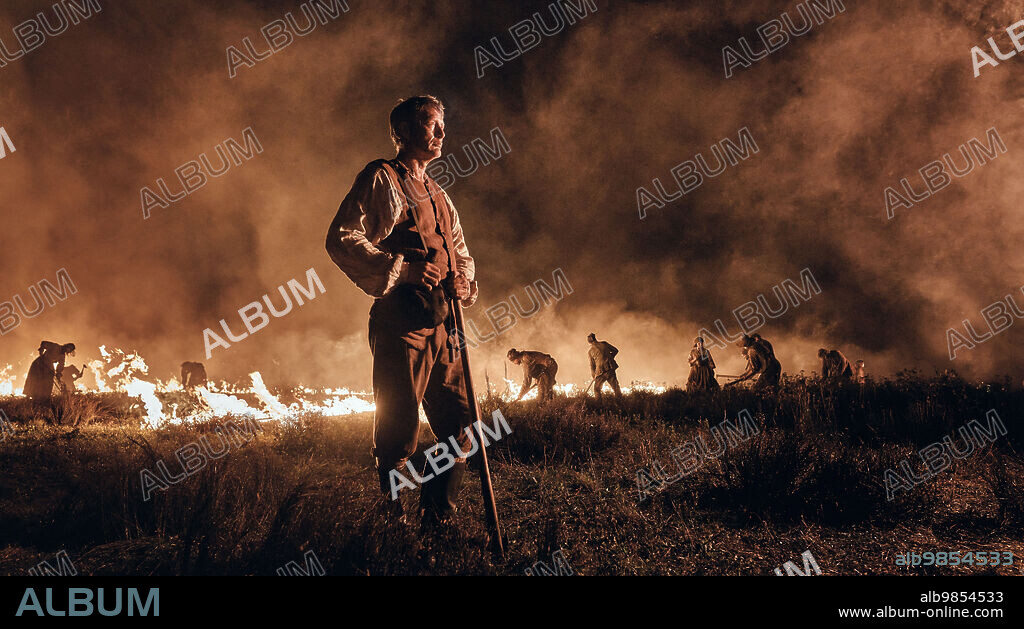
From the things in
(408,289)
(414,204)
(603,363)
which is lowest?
(603,363)

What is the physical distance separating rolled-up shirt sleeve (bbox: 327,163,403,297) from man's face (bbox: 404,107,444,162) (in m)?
0.27

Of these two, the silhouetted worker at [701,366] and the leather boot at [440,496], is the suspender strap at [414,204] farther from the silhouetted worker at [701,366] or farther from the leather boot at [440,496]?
the silhouetted worker at [701,366]

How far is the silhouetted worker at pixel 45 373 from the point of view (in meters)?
11.1

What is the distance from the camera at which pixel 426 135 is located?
2688mm

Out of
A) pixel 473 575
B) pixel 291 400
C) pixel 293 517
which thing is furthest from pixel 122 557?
pixel 291 400

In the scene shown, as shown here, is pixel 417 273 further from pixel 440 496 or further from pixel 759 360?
pixel 759 360

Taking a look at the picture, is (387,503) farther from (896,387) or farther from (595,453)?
(896,387)

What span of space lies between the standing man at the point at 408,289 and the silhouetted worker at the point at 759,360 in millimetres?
9624

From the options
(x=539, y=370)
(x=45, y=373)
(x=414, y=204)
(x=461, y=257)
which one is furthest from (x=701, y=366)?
(x=45, y=373)

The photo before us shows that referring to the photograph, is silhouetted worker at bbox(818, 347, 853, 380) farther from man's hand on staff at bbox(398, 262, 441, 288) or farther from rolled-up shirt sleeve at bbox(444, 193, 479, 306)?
man's hand on staff at bbox(398, 262, 441, 288)

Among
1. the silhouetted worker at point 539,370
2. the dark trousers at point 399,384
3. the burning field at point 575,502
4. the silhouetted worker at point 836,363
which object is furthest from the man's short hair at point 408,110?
the silhouetted worker at point 836,363

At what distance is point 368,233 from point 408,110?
0.76 meters

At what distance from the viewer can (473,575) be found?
7.05 feet

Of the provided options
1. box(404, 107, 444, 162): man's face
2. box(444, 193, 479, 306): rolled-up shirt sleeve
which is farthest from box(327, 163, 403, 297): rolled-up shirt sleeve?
box(444, 193, 479, 306): rolled-up shirt sleeve
